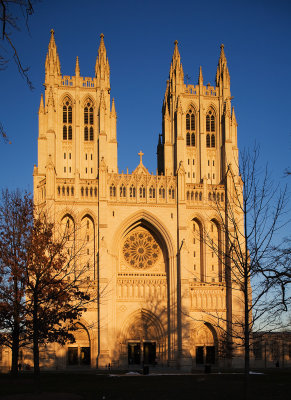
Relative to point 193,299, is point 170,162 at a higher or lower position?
higher

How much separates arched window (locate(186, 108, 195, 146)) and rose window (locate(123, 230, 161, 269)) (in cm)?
1247

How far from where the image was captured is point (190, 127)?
64.4 metres

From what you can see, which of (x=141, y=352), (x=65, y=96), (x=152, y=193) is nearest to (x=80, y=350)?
(x=141, y=352)

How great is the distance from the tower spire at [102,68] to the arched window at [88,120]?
277 centimetres

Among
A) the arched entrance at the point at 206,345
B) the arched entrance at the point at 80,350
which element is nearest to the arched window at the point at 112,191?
the arched entrance at the point at 80,350

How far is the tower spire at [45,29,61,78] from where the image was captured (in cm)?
6269

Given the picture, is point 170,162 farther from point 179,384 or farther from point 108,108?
point 179,384

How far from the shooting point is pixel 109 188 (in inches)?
2306

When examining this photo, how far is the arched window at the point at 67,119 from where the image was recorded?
2445 inches

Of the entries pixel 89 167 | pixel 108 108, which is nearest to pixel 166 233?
pixel 89 167

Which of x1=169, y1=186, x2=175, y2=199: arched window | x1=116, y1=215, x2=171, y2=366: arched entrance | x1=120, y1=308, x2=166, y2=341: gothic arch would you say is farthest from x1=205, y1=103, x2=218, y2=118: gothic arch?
x1=120, y1=308, x2=166, y2=341: gothic arch

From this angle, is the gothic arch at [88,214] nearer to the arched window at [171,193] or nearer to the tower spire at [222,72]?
the arched window at [171,193]

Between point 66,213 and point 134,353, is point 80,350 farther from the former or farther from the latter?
point 66,213

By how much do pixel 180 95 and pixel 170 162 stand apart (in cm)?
809
